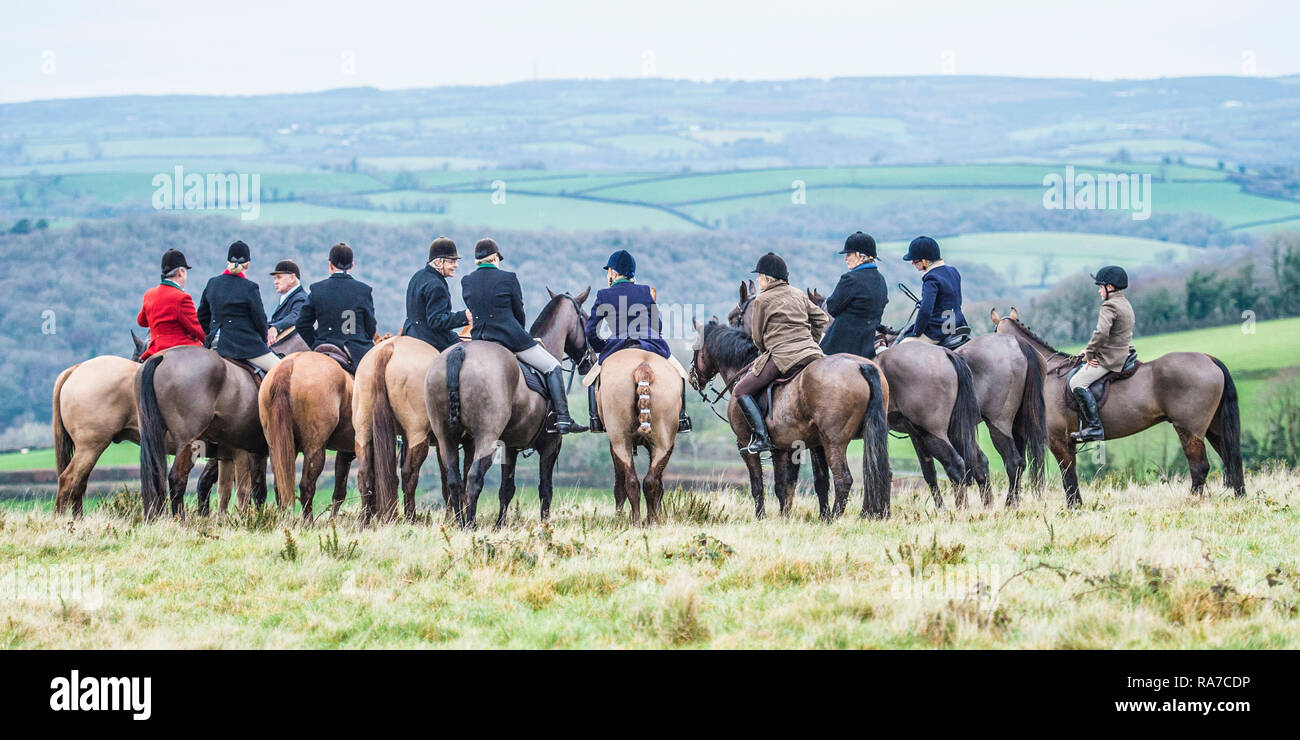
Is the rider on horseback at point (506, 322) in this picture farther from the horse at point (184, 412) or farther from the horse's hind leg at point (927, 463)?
the horse's hind leg at point (927, 463)

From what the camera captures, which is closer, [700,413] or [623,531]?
[623,531]

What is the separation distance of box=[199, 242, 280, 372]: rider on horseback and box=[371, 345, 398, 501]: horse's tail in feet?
4.93

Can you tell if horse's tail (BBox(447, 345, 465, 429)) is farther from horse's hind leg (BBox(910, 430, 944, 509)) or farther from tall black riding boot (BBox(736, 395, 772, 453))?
horse's hind leg (BBox(910, 430, 944, 509))

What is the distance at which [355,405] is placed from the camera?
41.0 ft

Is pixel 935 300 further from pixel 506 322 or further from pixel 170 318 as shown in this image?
pixel 170 318

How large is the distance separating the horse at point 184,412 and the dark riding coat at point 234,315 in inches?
9.4

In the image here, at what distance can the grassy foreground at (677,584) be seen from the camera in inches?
273

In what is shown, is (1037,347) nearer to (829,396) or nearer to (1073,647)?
(829,396)

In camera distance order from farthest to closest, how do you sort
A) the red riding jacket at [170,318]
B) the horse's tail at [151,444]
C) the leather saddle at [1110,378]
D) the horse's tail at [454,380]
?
the leather saddle at [1110,378]
the red riding jacket at [170,318]
the horse's tail at [151,444]
the horse's tail at [454,380]

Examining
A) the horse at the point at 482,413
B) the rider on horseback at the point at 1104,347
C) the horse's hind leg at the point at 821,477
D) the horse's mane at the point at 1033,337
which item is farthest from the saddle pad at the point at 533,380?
the rider on horseback at the point at 1104,347

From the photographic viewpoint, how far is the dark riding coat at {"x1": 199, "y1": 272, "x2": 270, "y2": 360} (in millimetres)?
12953

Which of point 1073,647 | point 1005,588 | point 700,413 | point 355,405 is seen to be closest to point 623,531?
point 355,405
